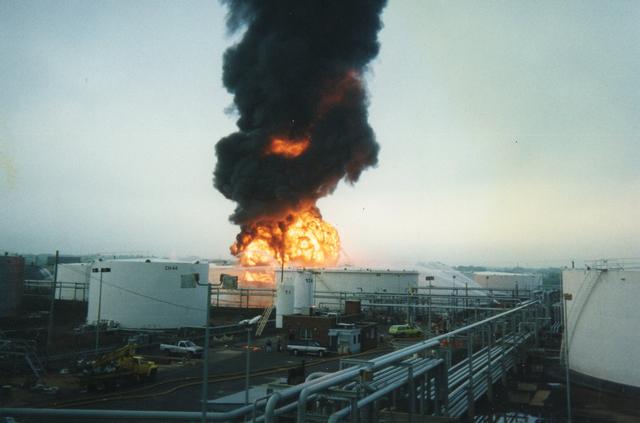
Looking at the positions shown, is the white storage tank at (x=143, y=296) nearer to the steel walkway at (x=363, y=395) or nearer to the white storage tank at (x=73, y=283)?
the white storage tank at (x=73, y=283)

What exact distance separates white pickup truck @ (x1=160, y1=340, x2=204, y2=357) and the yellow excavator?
755cm

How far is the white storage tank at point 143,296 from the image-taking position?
47.5 metres

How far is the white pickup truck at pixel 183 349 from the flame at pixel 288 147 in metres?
28.1

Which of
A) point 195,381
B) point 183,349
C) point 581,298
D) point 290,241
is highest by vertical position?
point 290,241

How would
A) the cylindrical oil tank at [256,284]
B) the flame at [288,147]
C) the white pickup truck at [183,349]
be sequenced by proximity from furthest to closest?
the cylindrical oil tank at [256,284] → the flame at [288,147] → the white pickup truck at [183,349]

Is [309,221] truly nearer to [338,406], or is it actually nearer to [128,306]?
[128,306]

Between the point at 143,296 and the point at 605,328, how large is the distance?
3861 centimetres

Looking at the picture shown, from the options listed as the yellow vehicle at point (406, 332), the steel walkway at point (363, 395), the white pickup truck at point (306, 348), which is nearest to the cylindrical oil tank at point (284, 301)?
the white pickup truck at point (306, 348)

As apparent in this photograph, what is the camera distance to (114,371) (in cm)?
2447

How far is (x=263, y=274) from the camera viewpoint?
217 ft

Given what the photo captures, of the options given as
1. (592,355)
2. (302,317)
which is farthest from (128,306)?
(592,355)

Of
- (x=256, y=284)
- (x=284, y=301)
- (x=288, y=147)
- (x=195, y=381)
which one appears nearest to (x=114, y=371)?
(x=195, y=381)

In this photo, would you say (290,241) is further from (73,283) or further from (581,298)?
(581,298)

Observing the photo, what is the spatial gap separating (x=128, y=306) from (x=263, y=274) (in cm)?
2143
